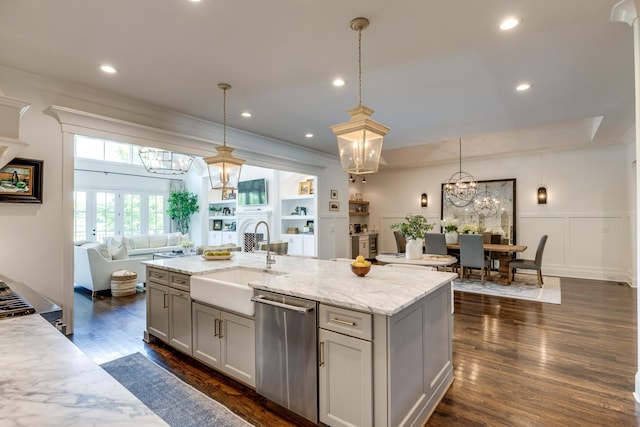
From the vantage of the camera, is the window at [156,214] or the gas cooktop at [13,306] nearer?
the gas cooktop at [13,306]

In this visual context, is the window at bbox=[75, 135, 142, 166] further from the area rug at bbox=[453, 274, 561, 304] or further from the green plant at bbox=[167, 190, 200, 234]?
the area rug at bbox=[453, 274, 561, 304]

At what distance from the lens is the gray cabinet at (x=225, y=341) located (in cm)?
245

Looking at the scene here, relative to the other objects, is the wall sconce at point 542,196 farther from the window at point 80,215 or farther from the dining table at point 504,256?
the window at point 80,215

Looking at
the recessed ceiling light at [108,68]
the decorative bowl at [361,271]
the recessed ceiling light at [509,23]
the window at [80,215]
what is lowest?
the decorative bowl at [361,271]

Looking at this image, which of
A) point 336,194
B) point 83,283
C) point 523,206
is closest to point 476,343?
point 336,194

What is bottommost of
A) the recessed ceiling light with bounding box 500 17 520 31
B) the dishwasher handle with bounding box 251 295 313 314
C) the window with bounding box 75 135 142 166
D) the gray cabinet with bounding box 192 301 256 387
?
the gray cabinet with bounding box 192 301 256 387

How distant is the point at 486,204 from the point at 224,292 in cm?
747

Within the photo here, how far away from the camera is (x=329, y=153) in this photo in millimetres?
7344

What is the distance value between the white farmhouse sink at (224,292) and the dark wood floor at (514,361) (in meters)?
0.67

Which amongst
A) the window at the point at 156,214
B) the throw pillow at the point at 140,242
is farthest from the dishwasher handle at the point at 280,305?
the window at the point at 156,214

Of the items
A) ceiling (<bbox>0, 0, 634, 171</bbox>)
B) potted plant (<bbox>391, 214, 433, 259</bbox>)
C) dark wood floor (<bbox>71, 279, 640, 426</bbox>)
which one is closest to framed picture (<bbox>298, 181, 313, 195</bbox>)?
ceiling (<bbox>0, 0, 634, 171</bbox>)

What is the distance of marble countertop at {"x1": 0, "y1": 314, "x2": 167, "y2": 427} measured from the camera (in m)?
0.74

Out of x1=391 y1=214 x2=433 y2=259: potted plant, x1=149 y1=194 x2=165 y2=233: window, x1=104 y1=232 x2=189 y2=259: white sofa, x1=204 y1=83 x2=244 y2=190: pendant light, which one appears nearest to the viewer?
x1=204 y1=83 x2=244 y2=190: pendant light

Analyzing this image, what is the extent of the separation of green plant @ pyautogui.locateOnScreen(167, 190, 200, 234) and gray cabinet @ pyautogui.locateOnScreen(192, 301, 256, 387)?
8.12 meters
